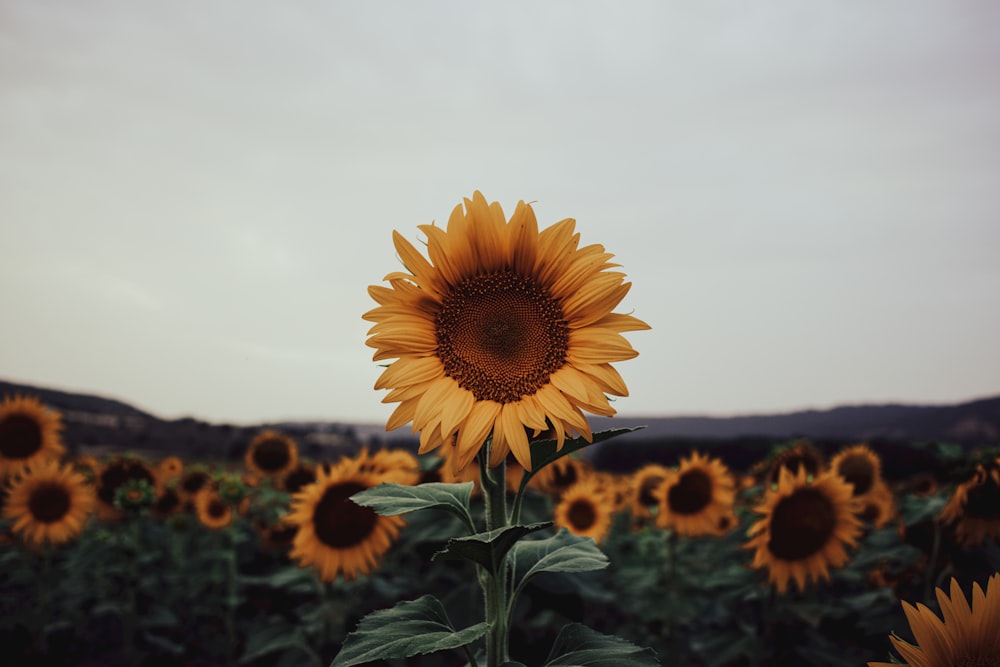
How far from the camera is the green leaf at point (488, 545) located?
1.76m

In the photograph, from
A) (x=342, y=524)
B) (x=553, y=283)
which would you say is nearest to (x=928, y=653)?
(x=553, y=283)

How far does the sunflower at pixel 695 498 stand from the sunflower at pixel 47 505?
622 centimetres

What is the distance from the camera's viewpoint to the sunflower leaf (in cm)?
195

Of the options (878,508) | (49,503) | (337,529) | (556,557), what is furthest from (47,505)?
(878,508)

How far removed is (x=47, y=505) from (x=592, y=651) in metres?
6.86

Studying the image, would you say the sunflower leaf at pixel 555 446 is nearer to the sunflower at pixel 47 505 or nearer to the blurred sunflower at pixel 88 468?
the sunflower at pixel 47 505

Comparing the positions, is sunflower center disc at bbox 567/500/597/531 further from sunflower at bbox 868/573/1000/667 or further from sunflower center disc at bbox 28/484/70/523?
sunflower center disc at bbox 28/484/70/523

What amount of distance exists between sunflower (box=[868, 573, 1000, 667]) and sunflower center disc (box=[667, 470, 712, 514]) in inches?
178

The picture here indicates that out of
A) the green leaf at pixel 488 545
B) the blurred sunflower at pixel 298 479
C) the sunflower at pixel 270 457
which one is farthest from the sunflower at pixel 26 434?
the green leaf at pixel 488 545

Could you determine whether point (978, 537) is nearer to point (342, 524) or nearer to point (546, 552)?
point (546, 552)

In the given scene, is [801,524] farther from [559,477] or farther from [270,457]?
[270,457]

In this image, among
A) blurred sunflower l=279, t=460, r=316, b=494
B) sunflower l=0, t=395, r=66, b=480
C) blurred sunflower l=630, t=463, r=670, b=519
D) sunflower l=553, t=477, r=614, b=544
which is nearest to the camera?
sunflower l=553, t=477, r=614, b=544

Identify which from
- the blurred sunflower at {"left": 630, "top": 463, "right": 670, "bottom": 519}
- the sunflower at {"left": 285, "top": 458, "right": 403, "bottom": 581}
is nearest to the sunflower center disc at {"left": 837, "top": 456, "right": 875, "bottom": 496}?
the blurred sunflower at {"left": 630, "top": 463, "right": 670, "bottom": 519}

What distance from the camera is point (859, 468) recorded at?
655 cm
